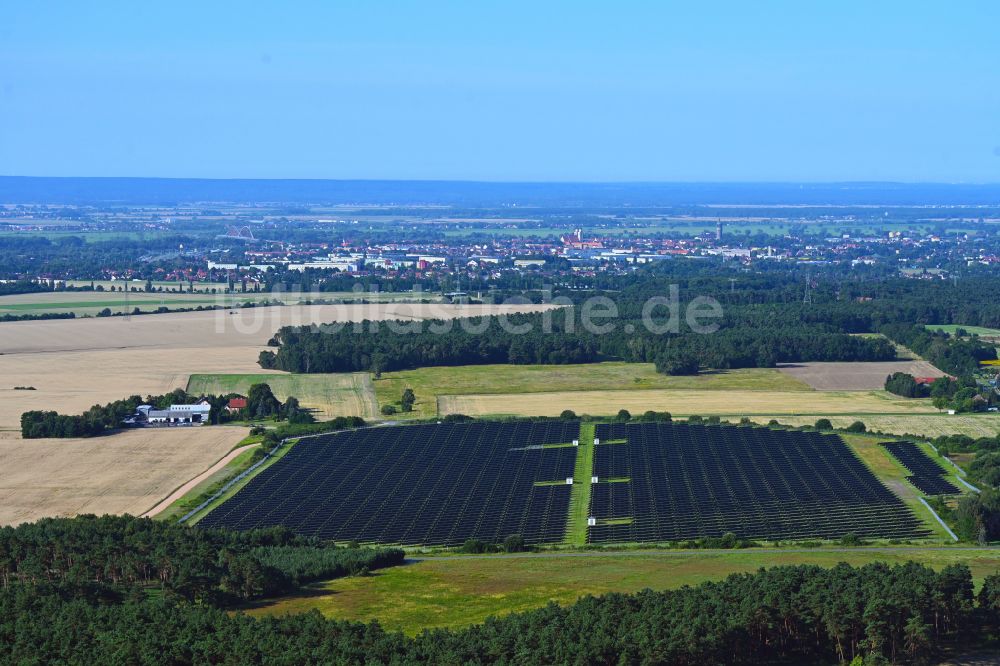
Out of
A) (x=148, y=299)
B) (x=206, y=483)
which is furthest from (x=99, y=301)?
(x=206, y=483)

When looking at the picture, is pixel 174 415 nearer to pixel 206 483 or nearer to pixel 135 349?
pixel 206 483

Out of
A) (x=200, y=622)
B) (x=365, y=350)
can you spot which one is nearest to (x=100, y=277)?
(x=365, y=350)

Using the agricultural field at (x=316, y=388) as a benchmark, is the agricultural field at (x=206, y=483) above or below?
above

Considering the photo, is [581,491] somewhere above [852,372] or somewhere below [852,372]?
above

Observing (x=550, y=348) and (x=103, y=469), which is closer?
(x=103, y=469)

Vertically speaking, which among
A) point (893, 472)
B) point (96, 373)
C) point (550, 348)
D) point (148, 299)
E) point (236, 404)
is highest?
point (893, 472)

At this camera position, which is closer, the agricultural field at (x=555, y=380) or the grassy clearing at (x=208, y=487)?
the grassy clearing at (x=208, y=487)

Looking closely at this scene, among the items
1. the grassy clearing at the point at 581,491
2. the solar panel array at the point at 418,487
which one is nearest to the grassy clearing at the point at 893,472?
the grassy clearing at the point at 581,491

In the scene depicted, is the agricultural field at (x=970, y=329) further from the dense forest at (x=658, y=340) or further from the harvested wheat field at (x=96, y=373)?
the harvested wheat field at (x=96, y=373)

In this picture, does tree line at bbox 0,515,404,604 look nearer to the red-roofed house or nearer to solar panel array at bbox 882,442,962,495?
solar panel array at bbox 882,442,962,495
